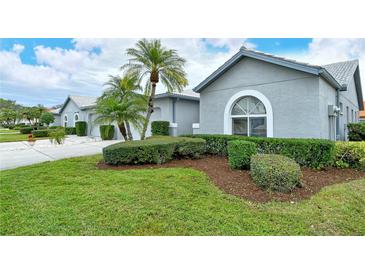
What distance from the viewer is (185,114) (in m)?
15.0

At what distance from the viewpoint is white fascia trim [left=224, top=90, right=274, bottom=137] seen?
9570 millimetres

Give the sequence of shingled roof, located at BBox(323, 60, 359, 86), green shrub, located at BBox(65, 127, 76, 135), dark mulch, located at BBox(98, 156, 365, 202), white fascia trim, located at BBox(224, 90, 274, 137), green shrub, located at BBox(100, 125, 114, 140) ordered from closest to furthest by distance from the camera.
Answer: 1. dark mulch, located at BBox(98, 156, 365, 202)
2. white fascia trim, located at BBox(224, 90, 274, 137)
3. shingled roof, located at BBox(323, 60, 359, 86)
4. green shrub, located at BBox(100, 125, 114, 140)
5. green shrub, located at BBox(65, 127, 76, 135)

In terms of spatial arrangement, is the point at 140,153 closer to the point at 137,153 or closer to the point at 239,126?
the point at 137,153

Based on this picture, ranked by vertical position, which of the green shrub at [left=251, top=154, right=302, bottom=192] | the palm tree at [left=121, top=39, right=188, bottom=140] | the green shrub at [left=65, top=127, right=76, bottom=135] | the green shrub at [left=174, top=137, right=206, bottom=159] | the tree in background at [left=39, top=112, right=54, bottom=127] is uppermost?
the palm tree at [left=121, top=39, right=188, bottom=140]

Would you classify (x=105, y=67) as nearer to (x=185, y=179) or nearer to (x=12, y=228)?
(x=185, y=179)

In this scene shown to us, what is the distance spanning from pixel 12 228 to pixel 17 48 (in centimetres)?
619

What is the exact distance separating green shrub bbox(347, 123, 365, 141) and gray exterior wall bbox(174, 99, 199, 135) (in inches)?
376

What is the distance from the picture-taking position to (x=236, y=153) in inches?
257

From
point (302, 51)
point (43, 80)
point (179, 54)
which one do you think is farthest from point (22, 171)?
point (302, 51)

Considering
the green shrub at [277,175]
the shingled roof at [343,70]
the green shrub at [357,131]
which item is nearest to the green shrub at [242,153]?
the green shrub at [277,175]

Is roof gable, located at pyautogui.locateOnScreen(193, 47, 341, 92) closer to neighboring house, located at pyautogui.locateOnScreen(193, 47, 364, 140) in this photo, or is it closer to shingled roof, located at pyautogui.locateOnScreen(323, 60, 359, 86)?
neighboring house, located at pyautogui.locateOnScreen(193, 47, 364, 140)

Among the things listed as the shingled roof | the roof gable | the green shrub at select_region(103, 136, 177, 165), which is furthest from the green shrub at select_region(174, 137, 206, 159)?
the shingled roof

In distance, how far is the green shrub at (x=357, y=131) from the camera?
11.4 m

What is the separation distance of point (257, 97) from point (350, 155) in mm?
4383
